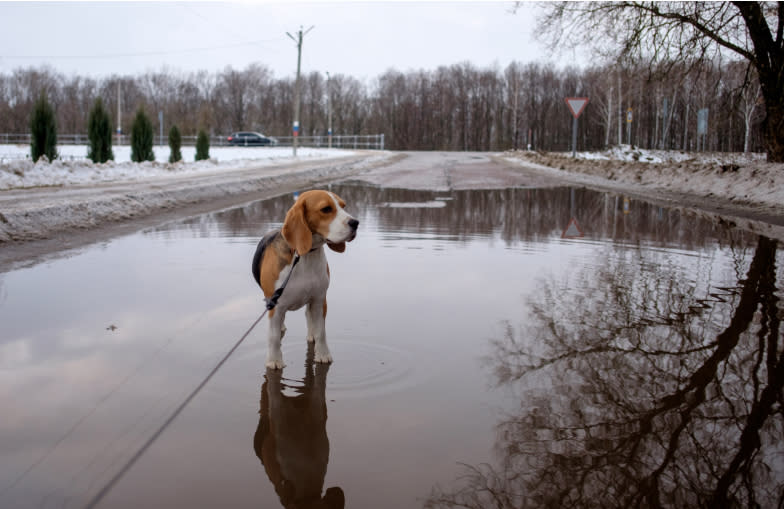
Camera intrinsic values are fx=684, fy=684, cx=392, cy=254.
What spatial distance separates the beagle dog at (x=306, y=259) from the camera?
3.64 meters

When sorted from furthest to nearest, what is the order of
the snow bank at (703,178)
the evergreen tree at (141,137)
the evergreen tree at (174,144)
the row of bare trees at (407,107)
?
the row of bare trees at (407,107)
the evergreen tree at (174,144)
the evergreen tree at (141,137)
the snow bank at (703,178)

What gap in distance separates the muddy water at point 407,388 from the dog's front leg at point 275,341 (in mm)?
85

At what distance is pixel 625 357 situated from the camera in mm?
3949

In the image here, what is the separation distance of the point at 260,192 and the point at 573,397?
15348mm

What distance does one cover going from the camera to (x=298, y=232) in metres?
3.61

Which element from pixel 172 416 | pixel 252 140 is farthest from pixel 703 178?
pixel 252 140

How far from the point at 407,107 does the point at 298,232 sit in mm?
115841

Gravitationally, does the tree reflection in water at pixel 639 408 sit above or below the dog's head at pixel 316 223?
below

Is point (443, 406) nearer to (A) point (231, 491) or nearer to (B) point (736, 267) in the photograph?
(A) point (231, 491)

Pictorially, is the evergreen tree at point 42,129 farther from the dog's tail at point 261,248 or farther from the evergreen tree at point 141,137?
the dog's tail at point 261,248

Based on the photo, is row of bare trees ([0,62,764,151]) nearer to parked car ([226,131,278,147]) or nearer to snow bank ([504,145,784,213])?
parked car ([226,131,278,147])

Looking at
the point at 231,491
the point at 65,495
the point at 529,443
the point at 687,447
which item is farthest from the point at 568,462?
the point at 65,495

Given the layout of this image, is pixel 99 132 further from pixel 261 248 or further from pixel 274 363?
pixel 274 363

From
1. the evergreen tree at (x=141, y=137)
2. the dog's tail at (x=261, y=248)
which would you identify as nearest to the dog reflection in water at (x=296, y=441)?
the dog's tail at (x=261, y=248)
